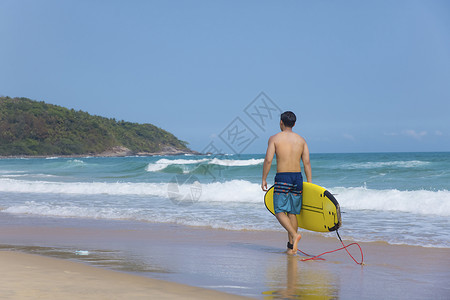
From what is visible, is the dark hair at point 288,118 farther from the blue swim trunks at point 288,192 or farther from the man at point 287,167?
the blue swim trunks at point 288,192

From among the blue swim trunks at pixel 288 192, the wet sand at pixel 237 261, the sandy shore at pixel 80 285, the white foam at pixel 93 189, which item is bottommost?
the wet sand at pixel 237 261

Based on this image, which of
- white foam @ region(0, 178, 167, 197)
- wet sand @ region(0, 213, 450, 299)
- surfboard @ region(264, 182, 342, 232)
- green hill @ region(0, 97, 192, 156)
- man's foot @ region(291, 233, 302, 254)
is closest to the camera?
wet sand @ region(0, 213, 450, 299)

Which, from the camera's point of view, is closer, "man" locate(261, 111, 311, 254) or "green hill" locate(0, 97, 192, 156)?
"man" locate(261, 111, 311, 254)

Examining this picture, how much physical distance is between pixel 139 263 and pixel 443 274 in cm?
296

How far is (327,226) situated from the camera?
525 cm

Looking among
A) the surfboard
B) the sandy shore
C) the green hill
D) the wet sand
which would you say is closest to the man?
the surfboard

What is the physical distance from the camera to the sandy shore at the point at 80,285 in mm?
3436

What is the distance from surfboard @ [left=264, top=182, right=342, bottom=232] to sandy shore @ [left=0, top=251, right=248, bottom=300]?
201cm

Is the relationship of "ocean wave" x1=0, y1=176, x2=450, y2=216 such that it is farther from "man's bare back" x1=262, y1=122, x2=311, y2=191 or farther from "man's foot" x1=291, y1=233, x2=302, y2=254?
"man's bare back" x1=262, y1=122, x2=311, y2=191

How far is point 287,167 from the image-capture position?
5172mm

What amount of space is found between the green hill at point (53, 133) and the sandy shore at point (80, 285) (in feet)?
285

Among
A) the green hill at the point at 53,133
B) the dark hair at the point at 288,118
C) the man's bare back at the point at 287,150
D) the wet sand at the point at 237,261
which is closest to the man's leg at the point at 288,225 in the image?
the wet sand at the point at 237,261

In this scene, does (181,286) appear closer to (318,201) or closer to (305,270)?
(305,270)

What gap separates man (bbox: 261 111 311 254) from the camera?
517cm
